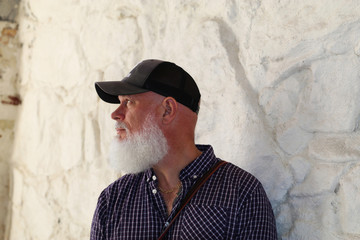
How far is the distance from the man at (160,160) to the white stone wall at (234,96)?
0.16 meters

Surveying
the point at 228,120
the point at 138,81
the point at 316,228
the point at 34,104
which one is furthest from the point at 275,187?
the point at 34,104

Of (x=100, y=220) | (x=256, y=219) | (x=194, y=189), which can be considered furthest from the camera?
(x=100, y=220)

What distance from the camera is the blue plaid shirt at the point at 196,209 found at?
49.4 inches

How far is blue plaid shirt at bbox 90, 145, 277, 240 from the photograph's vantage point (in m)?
1.25

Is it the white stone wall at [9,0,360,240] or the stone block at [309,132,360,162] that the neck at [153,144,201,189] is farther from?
the stone block at [309,132,360,162]

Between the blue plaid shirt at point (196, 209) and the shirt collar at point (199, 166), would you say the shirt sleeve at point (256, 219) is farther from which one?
the shirt collar at point (199, 166)

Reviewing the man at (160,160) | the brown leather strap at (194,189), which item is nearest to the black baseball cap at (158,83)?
the man at (160,160)

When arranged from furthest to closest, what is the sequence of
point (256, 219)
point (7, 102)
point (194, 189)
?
point (7, 102), point (194, 189), point (256, 219)

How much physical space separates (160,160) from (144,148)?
0.07 meters

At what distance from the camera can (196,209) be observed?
1.30 metres

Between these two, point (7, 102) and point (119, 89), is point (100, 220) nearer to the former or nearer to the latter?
point (119, 89)

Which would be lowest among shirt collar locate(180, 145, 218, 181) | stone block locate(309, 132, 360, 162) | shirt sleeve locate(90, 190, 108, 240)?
shirt sleeve locate(90, 190, 108, 240)

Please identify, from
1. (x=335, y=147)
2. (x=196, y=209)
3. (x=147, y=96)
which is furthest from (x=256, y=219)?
(x=147, y=96)

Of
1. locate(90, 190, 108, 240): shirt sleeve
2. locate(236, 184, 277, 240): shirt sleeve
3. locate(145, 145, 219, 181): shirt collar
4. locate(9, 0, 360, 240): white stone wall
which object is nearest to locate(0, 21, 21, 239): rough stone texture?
locate(9, 0, 360, 240): white stone wall
